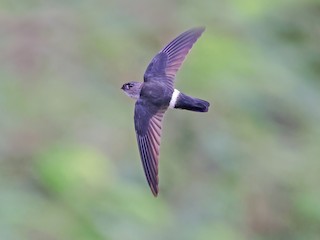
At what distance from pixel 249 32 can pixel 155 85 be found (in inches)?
328

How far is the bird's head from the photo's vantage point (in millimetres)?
1959

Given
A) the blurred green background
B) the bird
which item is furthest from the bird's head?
the blurred green background

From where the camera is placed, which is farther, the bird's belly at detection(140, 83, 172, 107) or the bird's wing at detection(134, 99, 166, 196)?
the bird's belly at detection(140, 83, 172, 107)

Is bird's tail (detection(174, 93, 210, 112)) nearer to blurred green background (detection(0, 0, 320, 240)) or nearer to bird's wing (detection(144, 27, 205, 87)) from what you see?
bird's wing (detection(144, 27, 205, 87))

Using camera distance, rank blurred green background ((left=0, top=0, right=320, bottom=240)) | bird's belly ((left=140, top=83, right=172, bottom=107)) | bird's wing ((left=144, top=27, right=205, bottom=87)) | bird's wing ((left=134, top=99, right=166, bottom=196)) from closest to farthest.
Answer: bird's wing ((left=134, top=99, right=166, bottom=196)) < bird's belly ((left=140, top=83, right=172, bottom=107)) < bird's wing ((left=144, top=27, right=205, bottom=87)) < blurred green background ((left=0, top=0, right=320, bottom=240))

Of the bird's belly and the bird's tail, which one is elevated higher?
the bird's belly

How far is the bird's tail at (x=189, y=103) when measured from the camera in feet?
6.30

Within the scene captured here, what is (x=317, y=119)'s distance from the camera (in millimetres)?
9039

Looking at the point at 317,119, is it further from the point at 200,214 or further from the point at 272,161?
the point at 200,214

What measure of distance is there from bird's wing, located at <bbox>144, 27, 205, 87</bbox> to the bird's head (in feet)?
0.21

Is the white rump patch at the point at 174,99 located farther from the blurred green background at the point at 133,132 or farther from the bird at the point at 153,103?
the blurred green background at the point at 133,132

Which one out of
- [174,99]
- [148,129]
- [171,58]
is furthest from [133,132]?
[174,99]

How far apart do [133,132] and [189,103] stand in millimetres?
5492

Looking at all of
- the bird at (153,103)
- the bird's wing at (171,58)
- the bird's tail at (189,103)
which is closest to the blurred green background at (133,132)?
the bird's wing at (171,58)
